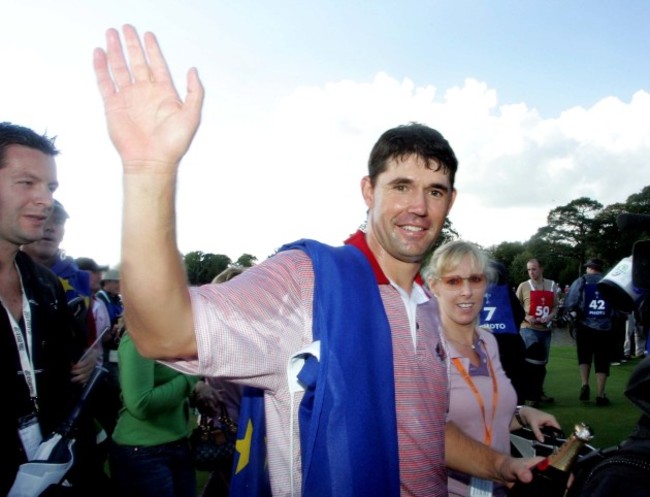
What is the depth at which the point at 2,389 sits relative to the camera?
2131mm

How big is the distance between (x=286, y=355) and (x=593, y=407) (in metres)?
7.67

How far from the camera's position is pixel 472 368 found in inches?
115

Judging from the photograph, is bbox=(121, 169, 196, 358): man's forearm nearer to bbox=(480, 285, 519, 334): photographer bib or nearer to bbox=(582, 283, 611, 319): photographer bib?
bbox=(480, 285, 519, 334): photographer bib

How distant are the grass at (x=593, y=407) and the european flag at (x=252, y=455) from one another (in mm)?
3936

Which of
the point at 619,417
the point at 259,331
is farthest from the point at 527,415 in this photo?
the point at 619,417

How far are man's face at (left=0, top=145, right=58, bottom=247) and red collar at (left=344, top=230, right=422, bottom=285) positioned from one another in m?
1.52

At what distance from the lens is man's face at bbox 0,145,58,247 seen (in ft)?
7.75

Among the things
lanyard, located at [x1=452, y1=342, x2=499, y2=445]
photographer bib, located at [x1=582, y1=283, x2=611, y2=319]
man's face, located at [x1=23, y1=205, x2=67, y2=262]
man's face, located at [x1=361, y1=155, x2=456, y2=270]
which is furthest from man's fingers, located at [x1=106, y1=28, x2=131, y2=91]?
photographer bib, located at [x1=582, y1=283, x2=611, y2=319]

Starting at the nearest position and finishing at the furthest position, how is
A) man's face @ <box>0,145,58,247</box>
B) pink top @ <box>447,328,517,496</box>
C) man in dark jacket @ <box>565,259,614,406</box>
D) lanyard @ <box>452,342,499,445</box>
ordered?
man's face @ <box>0,145,58,247</box> < pink top @ <box>447,328,517,496</box> < lanyard @ <box>452,342,499,445</box> < man in dark jacket @ <box>565,259,614,406</box>

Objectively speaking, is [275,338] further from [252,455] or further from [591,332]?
[591,332]

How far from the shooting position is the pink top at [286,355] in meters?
1.26

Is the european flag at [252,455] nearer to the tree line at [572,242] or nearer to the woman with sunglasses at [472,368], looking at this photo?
the woman with sunglasses at [472,368]

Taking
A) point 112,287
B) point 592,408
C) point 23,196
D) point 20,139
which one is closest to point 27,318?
point 23,196

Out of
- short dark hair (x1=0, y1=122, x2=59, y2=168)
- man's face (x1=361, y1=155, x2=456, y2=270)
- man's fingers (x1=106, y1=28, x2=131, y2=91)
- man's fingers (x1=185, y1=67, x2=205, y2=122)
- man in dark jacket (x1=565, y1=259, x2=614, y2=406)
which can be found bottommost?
man in dark jacket (x1=565, y1=259, x2=614, y2=406)
